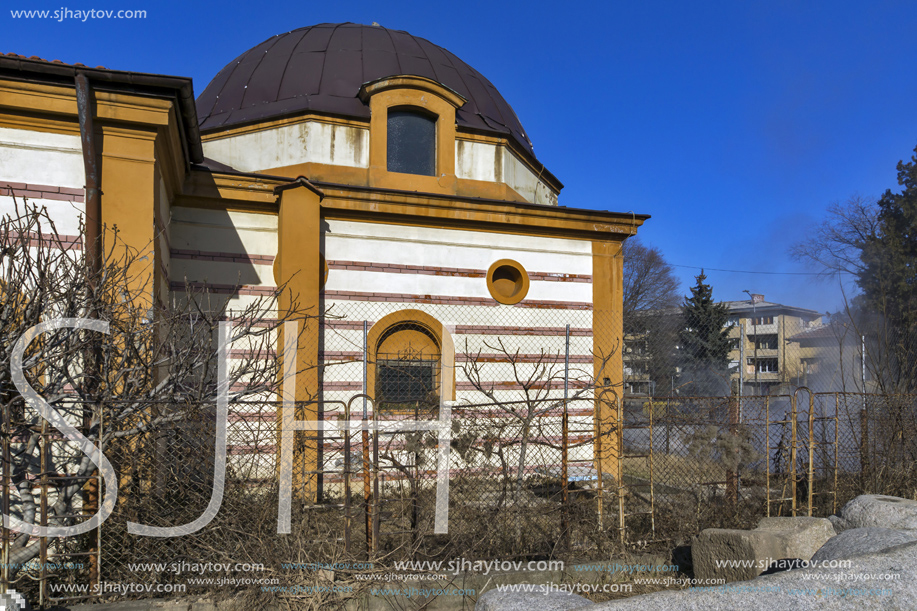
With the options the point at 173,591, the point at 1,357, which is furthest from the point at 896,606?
the point at 1,357

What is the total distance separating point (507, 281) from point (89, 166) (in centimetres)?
648

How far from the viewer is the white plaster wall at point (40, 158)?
6789 mm

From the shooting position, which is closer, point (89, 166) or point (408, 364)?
point (89, 166)

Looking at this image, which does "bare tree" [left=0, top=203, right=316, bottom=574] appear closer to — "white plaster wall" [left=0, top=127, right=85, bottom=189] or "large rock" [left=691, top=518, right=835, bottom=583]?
"white plaster wall" [left=0, top=127, right=85, bottom=189]

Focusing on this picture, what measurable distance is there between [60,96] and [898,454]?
38.2 ft

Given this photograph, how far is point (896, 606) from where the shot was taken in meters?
3.69

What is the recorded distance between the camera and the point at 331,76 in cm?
1233

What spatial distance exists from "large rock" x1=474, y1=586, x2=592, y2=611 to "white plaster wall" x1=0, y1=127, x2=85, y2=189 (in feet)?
20.4

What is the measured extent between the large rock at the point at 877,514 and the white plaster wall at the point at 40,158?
29.9 feet

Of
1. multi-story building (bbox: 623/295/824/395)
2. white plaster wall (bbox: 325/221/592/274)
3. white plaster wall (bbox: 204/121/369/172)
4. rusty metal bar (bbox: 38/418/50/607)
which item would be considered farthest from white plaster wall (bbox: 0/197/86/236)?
multi-story building (bbox: 623/295/824/395)

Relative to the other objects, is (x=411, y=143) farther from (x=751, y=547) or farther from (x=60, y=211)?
(x=751, y=547)

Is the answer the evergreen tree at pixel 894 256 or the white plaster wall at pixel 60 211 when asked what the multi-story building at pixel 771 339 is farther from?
the white plaster wall at pixel 60 211

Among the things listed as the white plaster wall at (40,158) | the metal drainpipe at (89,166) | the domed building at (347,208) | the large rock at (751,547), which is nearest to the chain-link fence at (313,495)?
the domed building at (347,208)

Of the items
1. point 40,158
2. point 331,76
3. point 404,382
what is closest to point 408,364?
point 404,382
